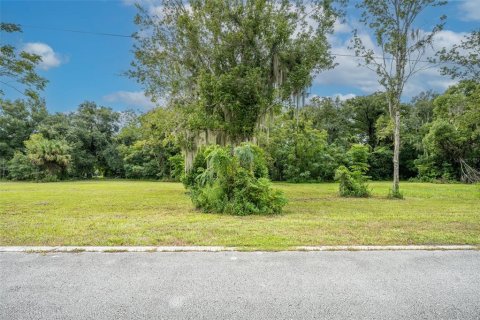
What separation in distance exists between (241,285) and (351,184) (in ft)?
39.9

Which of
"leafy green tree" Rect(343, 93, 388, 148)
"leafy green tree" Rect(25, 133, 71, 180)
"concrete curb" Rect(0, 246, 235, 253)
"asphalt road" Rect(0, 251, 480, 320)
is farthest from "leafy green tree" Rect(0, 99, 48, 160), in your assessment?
"leafy green tree" Rect(343, 93, 388, 148)

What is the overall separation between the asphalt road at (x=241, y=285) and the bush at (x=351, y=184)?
32.3 feet

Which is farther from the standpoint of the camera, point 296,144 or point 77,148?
point 77,148

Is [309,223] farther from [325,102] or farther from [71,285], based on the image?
[325,102]

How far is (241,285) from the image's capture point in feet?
10.1

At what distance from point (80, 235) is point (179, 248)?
7.28ft

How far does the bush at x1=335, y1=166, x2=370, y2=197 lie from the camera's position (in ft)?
45.5

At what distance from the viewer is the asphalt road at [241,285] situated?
8.36ft

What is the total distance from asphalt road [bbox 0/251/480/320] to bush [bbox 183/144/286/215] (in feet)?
13.5

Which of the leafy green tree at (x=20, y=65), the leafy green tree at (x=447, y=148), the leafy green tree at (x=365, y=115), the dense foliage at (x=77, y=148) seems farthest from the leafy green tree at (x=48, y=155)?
the leafy green tree at (x=447, y=148)

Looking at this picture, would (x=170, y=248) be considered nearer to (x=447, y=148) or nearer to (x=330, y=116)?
(x=447, y=148)

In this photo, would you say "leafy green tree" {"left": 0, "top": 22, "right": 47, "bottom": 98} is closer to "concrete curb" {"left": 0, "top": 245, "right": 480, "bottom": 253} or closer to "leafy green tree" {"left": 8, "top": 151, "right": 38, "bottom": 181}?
"concrete curb" {"left": 0, "top": 245, "right": 480, "bottom": 253}

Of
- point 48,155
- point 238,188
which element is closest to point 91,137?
point 48,155

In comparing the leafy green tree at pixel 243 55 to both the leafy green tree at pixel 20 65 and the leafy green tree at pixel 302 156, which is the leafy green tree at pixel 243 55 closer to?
the leafy green tree at pixel 20 65
